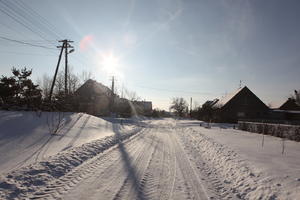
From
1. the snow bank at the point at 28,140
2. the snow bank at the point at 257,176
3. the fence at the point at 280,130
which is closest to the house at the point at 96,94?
the snow bank at the point at 28,140

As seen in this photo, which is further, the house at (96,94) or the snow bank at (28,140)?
the house at (96,94)

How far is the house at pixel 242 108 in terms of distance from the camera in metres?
37.2

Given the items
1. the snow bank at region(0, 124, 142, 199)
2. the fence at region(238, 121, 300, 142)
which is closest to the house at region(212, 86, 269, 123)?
the fence at region(238, 121, 300, 142)

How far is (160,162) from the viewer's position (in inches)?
275

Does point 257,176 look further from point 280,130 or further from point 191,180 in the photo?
point 280,130

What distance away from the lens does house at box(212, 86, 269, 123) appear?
37250 mm

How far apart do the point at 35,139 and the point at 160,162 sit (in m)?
5.84

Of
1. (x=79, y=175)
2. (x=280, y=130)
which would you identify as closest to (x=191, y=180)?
(x=79, y=175)

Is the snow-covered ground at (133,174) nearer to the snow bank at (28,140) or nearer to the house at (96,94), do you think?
the snow bank at (28,140)

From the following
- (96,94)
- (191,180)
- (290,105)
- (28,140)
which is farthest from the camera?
(290,105)

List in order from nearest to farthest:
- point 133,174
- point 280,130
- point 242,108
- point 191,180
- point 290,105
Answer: point 191,180 < point 133,174 < point 280,130 < point 242,108 < point 290,105

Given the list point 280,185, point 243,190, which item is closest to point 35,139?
point 243,190

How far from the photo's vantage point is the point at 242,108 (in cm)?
3766

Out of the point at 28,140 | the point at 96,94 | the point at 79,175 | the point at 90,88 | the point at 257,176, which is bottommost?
the point at 79,175
